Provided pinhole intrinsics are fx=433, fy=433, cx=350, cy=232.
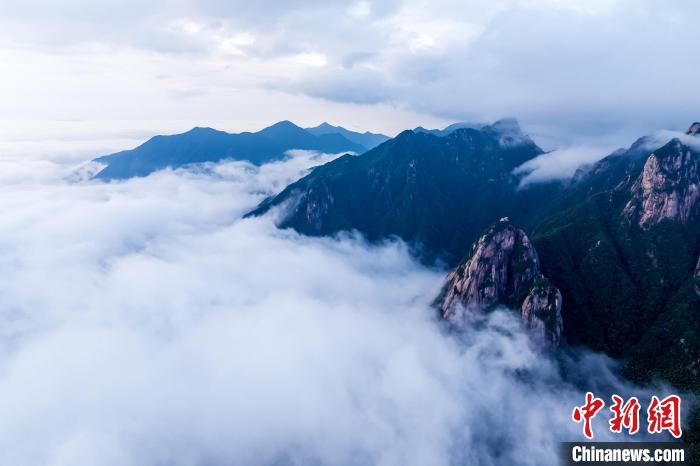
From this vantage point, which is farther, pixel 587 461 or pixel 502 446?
pixel 502 446

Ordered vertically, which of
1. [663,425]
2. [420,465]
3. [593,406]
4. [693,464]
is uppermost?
[593,406]

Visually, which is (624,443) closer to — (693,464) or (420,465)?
(693,464)

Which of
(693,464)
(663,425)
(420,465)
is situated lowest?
(420,465)

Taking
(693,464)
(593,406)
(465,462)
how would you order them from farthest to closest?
1. (465,462)
2. (693,464)
3. (593,406)

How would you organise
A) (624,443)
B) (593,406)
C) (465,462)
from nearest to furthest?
1. (593,406)
2. (624,443)
3. (465,462)

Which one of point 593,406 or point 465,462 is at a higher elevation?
point 593,406

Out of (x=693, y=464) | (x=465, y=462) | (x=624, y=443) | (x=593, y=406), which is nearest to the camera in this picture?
(x=593, y=406)

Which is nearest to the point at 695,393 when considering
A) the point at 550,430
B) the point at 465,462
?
the point at 550,430

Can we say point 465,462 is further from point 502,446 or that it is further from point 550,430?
point 550,430

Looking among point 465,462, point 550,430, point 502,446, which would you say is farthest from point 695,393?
point 465,462
